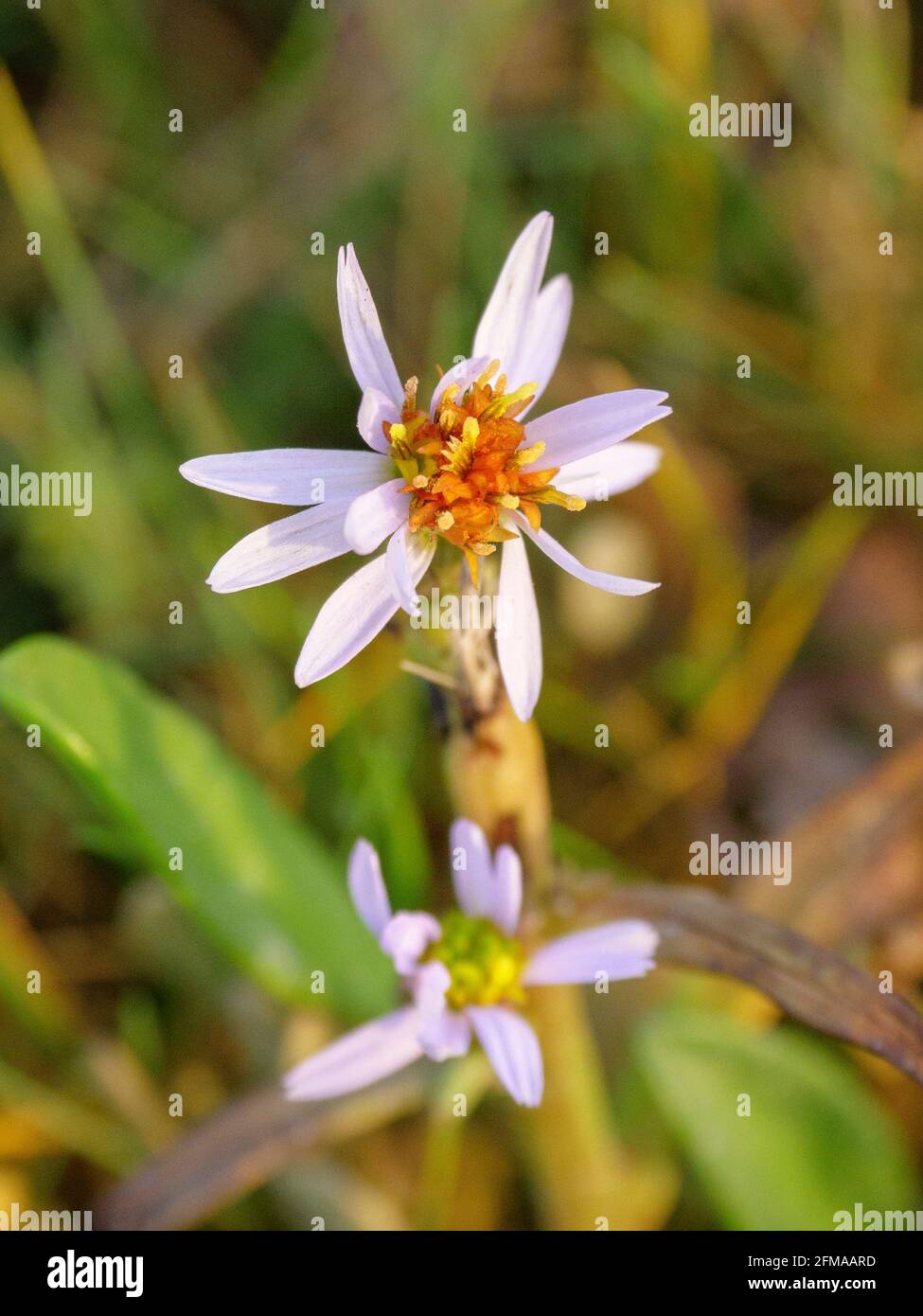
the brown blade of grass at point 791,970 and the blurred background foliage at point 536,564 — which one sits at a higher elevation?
the blurred background foliage at point 536,564

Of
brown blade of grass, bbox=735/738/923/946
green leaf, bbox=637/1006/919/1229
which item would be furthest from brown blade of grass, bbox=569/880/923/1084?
brown blade of grass, bbox=735/738/923/946

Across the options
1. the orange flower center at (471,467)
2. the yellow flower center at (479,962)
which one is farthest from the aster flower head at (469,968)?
the orange flower center at (471,467)

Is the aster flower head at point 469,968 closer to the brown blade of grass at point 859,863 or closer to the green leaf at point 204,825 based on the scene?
the green leaf at point 204,825

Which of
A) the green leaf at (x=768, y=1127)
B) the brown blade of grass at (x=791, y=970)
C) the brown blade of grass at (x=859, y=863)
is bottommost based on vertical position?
the green leaf at (x=768, y=1127)

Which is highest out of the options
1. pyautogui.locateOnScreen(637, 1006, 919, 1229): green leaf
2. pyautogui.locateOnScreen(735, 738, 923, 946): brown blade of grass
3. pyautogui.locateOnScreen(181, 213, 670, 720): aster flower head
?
pyautogui.locateOnScreen(181, 213, 670, 720): aster flower head

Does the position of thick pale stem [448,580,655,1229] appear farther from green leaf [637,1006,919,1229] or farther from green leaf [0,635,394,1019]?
green leaf [0,635,394,1019]

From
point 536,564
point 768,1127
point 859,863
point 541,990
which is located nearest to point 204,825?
point 541,990
